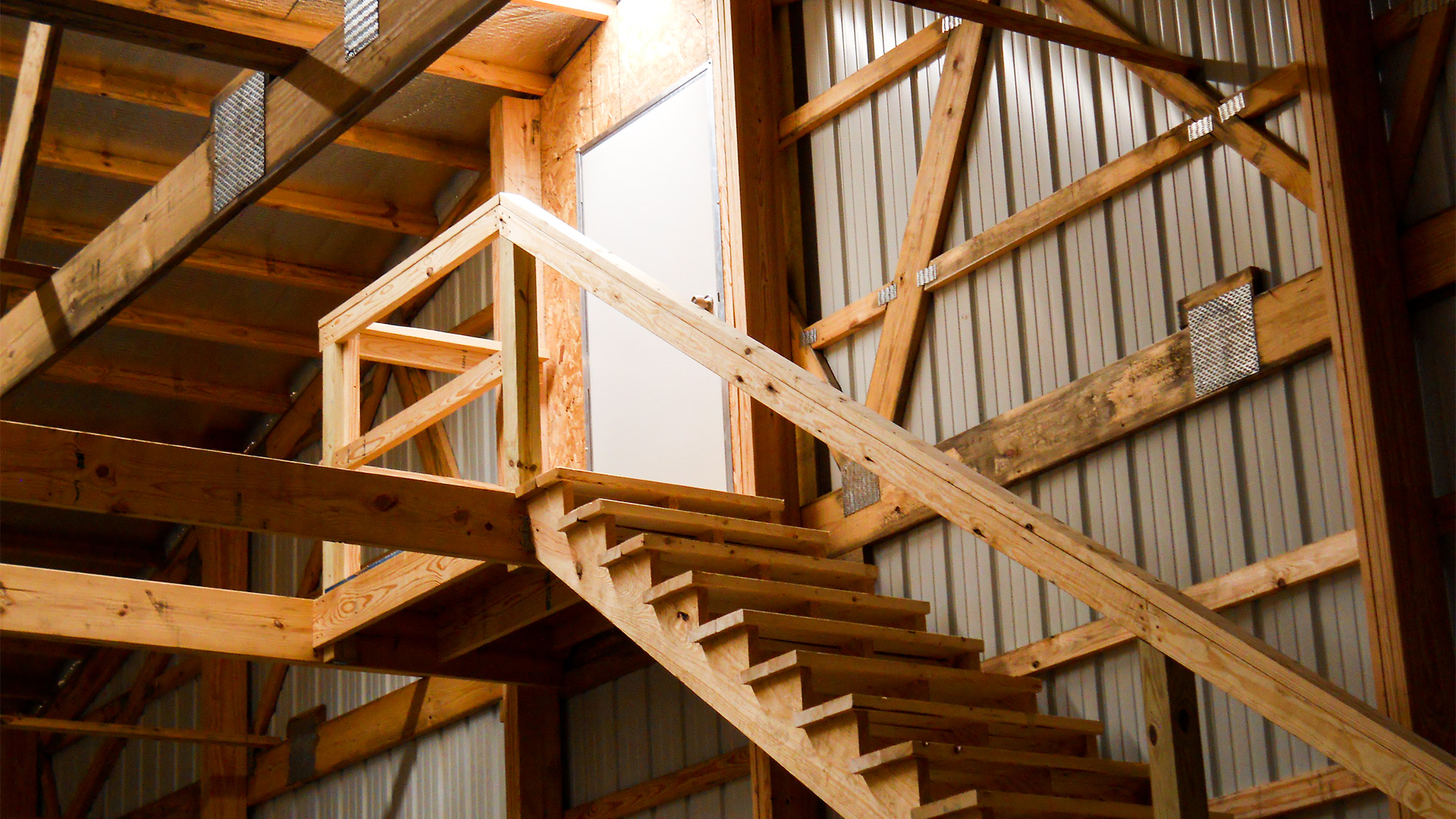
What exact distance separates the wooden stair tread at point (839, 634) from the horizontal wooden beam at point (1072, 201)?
1591 millimetres

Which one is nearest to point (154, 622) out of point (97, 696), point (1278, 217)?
point (1278, 217)

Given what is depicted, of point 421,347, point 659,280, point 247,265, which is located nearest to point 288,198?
point 247,265

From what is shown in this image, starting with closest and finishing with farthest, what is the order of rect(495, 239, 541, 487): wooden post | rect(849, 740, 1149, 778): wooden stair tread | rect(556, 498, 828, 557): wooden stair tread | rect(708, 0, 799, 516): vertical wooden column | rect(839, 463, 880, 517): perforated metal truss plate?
1. rect(849, 740, 1149, 778): wooden stair tread
2. rect(556, 498, 828, 557): wooden stair tread
3. rect(495, 239, 541, 487): wooden post
4. rect(839, 463, 880, 517): perforated metal truss plate
5. rect(708, 0, 799, 516): vertical wooden column

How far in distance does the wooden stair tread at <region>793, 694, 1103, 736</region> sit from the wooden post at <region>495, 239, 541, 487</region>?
6.02 feet

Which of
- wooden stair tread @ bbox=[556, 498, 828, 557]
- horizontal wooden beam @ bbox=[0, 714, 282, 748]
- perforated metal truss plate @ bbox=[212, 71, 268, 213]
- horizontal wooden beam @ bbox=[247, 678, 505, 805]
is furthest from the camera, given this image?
horizontal wooden beam @ bbox=[0, 714, 282, 748]

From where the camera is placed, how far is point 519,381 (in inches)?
245

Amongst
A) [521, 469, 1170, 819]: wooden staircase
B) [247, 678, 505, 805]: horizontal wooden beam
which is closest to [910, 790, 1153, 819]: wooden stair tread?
[521, 469, 1170, 819]: wooden staircase

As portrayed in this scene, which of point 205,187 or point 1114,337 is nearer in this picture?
point 205,187

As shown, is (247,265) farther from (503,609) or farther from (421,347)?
(503,609)

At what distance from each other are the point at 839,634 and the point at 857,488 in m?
1.51

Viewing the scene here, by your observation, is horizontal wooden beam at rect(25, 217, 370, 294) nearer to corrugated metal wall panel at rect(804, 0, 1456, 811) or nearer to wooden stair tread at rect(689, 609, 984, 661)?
corrugated metal wall panel at rect(804, 0, 1456, 811)

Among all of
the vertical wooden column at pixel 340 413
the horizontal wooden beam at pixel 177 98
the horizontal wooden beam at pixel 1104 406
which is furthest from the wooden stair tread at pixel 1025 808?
the horizontal wooden beam at pixel 177 98

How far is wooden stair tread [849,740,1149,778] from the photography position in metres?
4.47

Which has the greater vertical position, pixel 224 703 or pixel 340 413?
pixel 340 413
